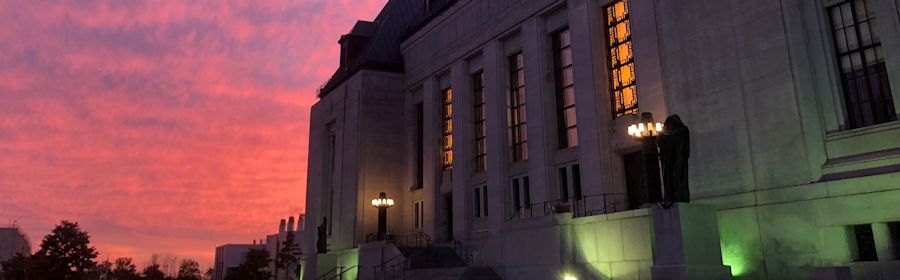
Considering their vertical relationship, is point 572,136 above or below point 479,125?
below

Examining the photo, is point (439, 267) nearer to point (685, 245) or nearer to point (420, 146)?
point (420, 146)

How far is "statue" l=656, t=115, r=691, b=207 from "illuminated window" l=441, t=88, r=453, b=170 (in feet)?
71.0

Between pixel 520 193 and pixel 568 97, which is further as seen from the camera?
pixel 520 193

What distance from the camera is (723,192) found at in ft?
70.8

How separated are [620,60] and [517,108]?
743cm

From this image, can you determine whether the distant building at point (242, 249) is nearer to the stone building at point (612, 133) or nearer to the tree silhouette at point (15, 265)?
the tree silhouette at point (15, 265)

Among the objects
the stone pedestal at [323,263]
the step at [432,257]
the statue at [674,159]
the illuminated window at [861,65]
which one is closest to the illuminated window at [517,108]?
the step at [432,257]

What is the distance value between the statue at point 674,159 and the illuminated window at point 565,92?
38.5 feet

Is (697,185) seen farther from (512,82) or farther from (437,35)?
(437,35)

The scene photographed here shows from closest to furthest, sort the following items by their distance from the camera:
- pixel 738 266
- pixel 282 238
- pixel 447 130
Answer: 1. pixel 738 266
2. pixel 447 130
3. pixel 282 238

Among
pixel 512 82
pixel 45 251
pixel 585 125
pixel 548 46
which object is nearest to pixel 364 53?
pixel 512 82

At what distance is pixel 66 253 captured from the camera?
202 feet

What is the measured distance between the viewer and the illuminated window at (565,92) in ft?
102

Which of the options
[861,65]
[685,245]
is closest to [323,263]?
[685,245]
